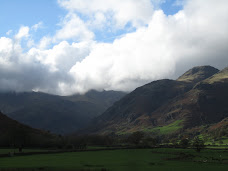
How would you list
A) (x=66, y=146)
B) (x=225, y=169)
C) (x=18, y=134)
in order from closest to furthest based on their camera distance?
(x=225, y=169)
(x=18, y=134)
(x=66, y=146)

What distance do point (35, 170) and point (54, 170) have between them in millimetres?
5429

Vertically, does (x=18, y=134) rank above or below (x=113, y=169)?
above

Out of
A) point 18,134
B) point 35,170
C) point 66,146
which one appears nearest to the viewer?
point 35,170

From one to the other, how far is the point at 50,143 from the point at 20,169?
424ft

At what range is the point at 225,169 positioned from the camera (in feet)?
252

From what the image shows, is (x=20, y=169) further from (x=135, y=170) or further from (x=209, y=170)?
(x=209, y=170)

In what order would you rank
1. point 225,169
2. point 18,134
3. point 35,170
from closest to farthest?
point 35,170
point 225,169
point 18,134

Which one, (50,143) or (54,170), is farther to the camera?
(50,143)

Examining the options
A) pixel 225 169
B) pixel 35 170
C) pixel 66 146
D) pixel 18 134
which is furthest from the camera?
pixel 66 146

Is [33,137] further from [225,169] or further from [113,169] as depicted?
[225,169]

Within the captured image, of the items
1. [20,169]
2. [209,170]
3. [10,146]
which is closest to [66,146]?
[10,146]

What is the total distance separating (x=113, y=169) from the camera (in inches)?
2896

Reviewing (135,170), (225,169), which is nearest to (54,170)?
(135,170)

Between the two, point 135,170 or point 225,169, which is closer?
point 135,170
